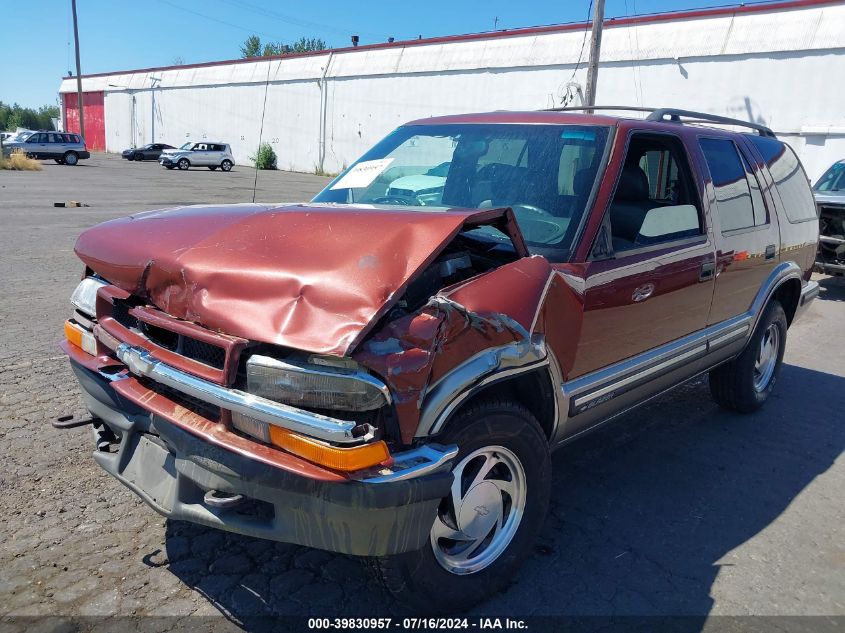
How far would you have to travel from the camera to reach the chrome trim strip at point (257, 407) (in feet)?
6.92

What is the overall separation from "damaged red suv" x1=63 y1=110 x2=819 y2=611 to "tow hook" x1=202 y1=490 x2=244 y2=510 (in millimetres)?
22

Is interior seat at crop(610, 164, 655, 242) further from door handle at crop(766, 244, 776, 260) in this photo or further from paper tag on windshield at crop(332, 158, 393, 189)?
door handle at crop(766, 244, 776, 260)

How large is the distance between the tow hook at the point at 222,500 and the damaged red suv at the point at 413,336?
2 centimetres

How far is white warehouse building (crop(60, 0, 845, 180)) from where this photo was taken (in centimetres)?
2011

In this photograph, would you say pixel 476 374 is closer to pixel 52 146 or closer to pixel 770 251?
pixel 770 251

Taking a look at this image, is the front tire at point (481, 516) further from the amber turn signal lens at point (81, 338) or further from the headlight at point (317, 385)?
the amber turn signal lens at point (81, 338)

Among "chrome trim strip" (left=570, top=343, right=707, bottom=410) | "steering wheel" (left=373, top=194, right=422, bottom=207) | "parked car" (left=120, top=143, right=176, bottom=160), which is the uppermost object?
"steering wheel" (left=373, top=194, right=422, bottom=207)

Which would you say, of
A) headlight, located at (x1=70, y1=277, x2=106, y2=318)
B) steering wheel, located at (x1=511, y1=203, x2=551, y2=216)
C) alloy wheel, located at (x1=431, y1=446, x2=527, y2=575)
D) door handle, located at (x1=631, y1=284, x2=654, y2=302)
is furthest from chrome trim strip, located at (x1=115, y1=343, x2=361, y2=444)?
door handle, located at (x1=631, y1=284, x2=654, y2=302)

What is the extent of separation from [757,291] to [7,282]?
7750 mm

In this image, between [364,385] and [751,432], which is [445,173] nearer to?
[364,385]

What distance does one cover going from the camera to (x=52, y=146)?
40125 mm

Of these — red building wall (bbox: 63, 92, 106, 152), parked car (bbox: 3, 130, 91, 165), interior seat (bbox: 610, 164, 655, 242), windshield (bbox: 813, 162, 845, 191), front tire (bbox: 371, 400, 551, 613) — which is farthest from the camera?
red building wall (bbox: 63, 92, 106, 152)

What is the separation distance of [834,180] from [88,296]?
11952mm

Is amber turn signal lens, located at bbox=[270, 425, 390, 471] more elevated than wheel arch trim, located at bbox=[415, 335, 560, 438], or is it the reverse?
wheel arch trim, located at bbox=[415, 335, 560, 438]
